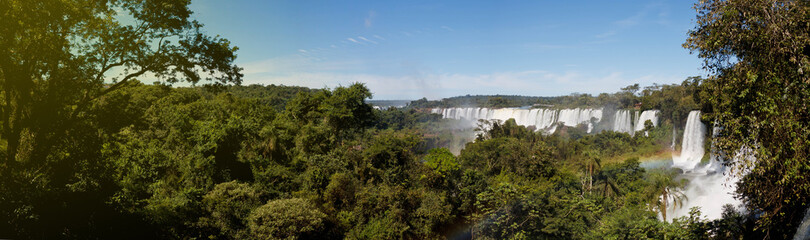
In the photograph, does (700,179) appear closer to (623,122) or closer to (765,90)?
(623,122)

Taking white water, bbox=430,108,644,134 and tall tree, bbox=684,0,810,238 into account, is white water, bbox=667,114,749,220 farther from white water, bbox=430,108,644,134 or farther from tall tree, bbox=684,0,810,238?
tall tree, bbox=684,0,810,238

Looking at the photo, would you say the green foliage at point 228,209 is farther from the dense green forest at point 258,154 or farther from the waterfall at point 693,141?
the waterfall at point 693,141

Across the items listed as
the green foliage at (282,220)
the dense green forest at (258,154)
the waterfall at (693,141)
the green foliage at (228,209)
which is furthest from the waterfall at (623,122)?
the green foliage at (228,209)

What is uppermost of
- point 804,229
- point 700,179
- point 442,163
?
point 804,229

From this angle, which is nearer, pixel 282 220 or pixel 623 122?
pixel 282 220

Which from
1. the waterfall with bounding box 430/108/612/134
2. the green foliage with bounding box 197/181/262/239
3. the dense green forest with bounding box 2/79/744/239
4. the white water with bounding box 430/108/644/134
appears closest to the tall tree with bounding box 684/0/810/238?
the dense green forest with bounding box 2/79/744/239

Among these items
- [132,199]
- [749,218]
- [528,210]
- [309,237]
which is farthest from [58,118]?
[528,210]

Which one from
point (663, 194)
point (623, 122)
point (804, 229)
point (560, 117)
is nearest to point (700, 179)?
point (663, 194)

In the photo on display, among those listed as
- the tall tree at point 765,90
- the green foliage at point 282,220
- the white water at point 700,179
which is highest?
the tall tree at point 765,90
